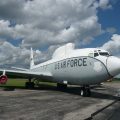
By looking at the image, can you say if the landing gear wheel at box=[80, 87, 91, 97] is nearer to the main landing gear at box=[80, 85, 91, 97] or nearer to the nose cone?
the main landing gear at box=[80, 85, 91, 97]

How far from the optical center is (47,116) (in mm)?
11531

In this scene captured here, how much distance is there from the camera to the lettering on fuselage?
73.3ft

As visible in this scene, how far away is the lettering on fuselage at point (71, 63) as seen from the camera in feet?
73.3

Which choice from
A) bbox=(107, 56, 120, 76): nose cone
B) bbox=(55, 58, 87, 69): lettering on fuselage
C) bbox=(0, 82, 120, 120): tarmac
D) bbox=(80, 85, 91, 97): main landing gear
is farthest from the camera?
bbox=(80, 85, 91, 97): main landing gear

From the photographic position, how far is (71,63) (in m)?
24.2

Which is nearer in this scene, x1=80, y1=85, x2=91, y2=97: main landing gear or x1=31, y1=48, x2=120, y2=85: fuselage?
x1=31, y1=48, x2=120, y2=85: fuselage

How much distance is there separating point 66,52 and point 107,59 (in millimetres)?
8162

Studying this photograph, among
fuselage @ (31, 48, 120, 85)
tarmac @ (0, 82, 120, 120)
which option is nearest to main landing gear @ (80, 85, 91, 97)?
fuselage @ (31, 48, 120, 85)

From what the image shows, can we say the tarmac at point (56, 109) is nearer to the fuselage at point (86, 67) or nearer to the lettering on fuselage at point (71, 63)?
the fuselage at point (86, 67)

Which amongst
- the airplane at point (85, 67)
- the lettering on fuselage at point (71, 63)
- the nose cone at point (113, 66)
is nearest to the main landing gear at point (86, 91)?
the airplane at point (85, 67)

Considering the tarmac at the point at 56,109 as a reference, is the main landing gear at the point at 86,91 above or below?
above

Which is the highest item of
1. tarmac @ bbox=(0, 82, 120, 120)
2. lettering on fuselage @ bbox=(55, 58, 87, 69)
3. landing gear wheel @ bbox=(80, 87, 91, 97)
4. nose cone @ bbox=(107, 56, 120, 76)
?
lettering on fuselage @ bbox=(55, 58, 87, 69)

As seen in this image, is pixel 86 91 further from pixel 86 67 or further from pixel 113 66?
pixel 113 66

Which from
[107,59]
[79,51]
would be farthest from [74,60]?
[107,59]
